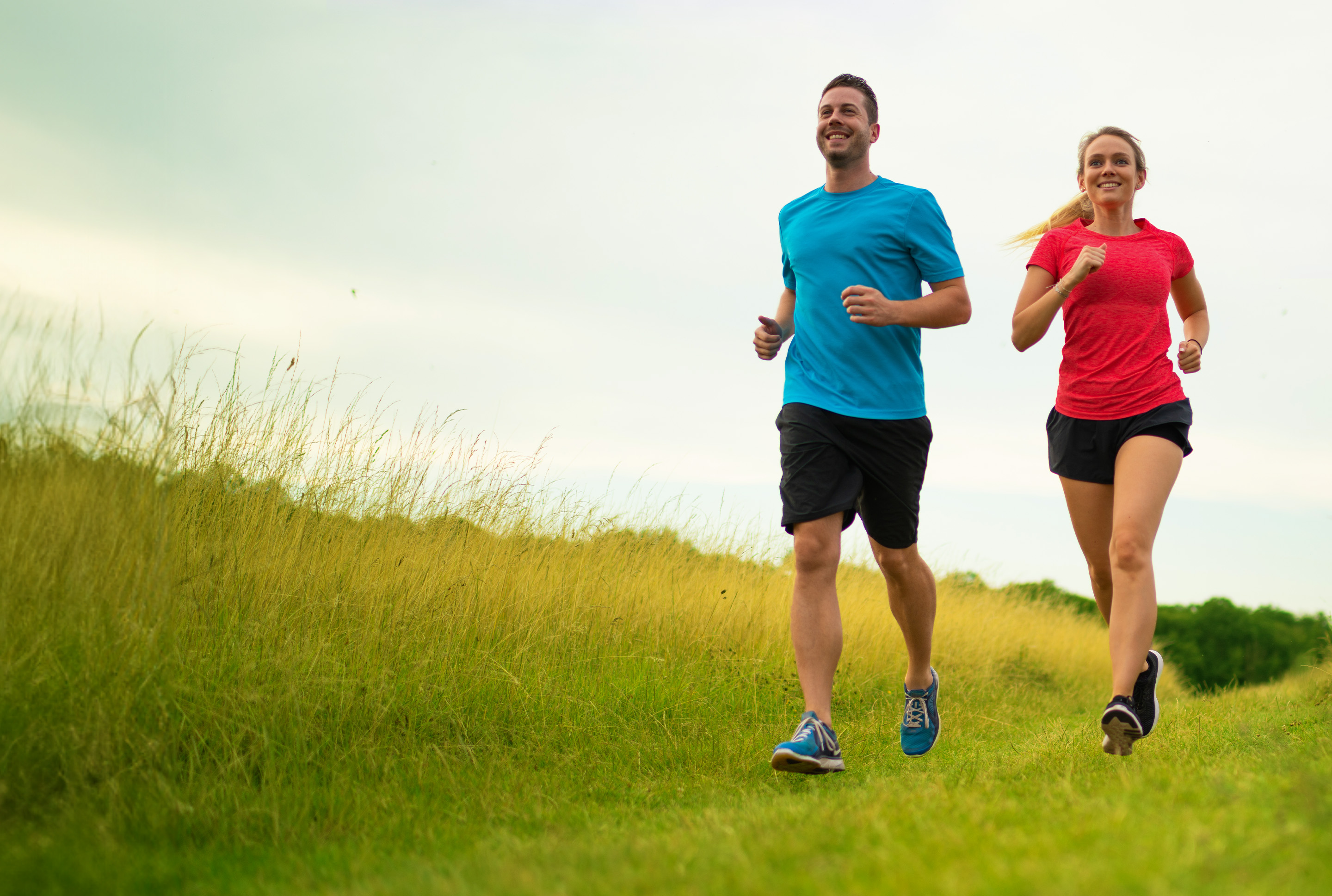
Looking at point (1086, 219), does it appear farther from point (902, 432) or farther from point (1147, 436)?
point (902, 432)

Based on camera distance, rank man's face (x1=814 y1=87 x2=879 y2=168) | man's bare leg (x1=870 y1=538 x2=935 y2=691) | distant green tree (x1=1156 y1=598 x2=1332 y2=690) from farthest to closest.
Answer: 1. distant green tree (x1=1156 y1=598 x2=1332 y2=690)
2. man's bare leg (x1=870 y1=538 x2=935 y2=691)
3. man's face (x1=814 y1=87 x2=879 y2=168)

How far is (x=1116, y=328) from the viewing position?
3969 millimetres

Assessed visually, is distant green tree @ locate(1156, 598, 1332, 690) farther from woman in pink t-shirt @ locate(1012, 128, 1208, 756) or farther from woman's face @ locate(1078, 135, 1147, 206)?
woman's face @ locate(1078, 135, 1147, 206)

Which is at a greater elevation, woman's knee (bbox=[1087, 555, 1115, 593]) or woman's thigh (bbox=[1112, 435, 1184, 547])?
woman's thigh (bbox=[1112, 435, 1184, 547])

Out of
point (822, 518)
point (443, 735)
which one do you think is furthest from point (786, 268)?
point (443, 735)

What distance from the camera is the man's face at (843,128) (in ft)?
13.1

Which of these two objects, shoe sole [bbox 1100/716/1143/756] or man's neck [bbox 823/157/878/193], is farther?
man's neck [bbox 823/157/878/193]

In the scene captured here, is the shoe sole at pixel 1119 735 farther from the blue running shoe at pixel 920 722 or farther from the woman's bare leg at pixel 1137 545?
the blue running shoe at pixel 920 722

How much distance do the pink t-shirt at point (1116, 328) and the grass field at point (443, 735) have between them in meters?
1.41

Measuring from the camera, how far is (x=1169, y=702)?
764 centimetres

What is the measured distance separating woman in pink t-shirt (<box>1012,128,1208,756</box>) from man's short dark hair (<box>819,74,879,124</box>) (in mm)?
936

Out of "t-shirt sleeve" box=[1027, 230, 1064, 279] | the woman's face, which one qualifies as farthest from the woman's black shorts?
the woman's face

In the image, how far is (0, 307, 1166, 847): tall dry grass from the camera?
3129mm

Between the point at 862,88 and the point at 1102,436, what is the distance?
180 centimetres
